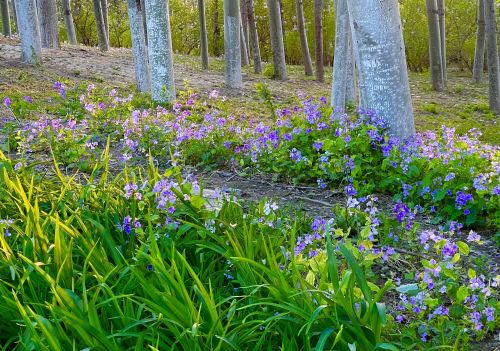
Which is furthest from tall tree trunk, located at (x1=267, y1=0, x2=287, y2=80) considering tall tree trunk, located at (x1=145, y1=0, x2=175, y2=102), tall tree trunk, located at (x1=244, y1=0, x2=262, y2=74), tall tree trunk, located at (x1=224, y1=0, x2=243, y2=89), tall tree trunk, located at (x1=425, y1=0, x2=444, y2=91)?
tall tree trunk, located at (x1=145, y1=0, x2=175, y2=102)

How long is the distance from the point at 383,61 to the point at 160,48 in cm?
423

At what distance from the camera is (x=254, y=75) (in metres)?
14.2

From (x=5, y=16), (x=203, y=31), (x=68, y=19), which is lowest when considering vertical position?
(x=203, y=31)

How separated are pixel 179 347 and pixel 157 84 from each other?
661 centimetres

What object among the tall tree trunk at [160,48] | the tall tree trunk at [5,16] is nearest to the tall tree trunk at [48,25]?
the tall tree trunk at [5,16]

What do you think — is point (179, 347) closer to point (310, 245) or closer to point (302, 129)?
point (310, 245)

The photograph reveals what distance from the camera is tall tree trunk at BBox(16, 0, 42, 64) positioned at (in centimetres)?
938

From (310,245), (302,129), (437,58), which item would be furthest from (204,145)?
(437,58)

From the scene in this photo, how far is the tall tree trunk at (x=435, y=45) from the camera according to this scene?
13.0 metres

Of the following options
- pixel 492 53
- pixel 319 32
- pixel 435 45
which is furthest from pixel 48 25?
pixel 492 53

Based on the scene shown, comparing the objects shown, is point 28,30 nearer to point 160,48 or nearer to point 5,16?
point 160,48

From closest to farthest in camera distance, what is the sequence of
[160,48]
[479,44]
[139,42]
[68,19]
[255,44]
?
[160,48], [139,42], [479,44], [255,44], [68,19]

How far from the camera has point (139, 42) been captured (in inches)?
359

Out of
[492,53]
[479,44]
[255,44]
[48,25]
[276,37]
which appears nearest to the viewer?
[492,53]
